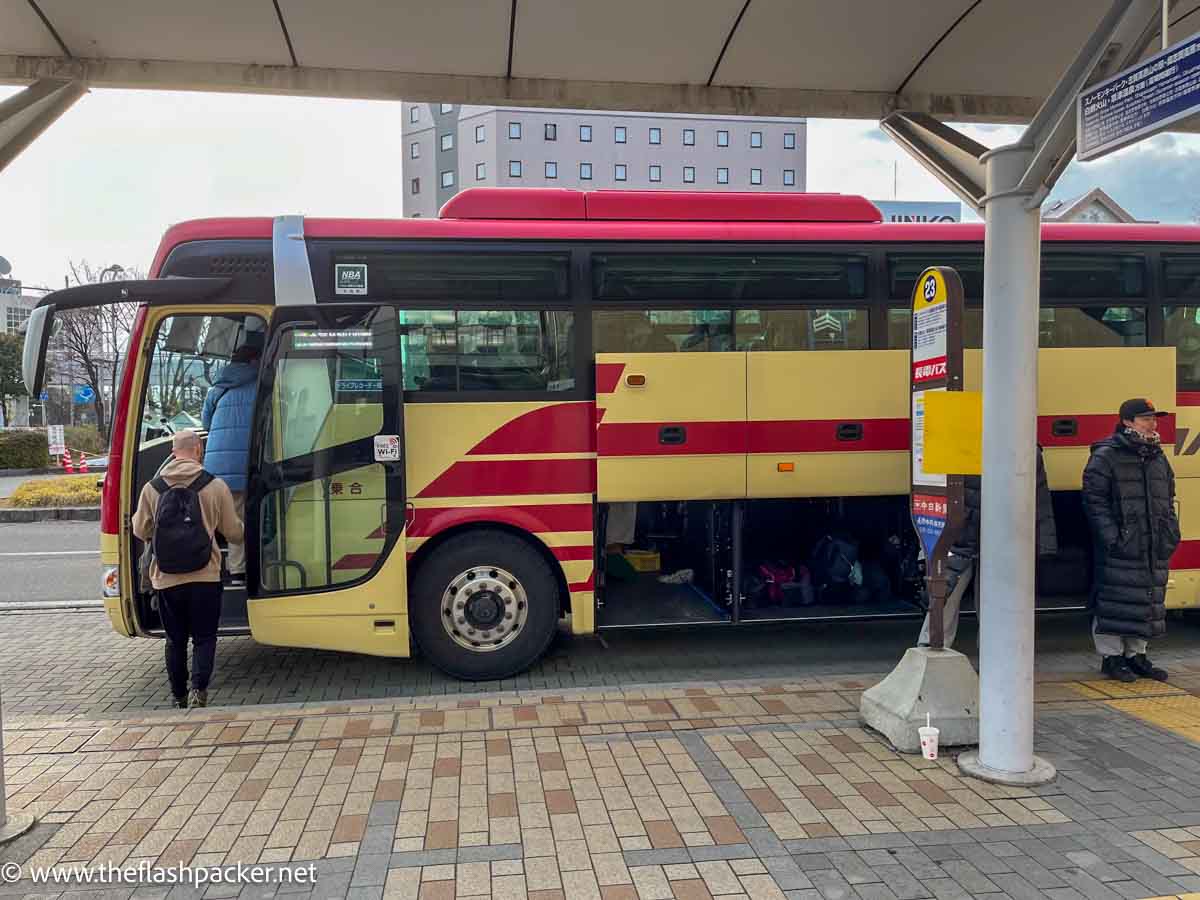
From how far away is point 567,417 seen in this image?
6.46 meters

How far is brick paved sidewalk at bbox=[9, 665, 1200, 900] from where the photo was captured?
3521 mm

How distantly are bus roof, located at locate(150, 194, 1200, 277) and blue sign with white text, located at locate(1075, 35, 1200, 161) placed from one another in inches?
115

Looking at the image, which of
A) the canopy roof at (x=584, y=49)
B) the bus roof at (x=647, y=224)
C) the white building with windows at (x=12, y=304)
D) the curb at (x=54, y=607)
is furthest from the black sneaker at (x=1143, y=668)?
the white building with windows at (x=12, y=304)

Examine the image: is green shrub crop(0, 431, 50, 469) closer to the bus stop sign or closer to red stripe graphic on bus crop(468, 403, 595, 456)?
red stripe graphic on bus crop(468, 403, 595, 456)

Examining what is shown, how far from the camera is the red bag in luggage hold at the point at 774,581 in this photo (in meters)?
7.19

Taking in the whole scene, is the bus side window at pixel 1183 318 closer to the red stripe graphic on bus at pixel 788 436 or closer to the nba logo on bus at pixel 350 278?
the red stripe graphic on bus at pixel 788 436

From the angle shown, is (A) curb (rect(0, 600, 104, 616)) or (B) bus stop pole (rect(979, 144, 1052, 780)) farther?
(A) curb (rect(0, 600, 104, 616))

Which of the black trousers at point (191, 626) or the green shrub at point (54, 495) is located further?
the green shrub at point (54, 495)

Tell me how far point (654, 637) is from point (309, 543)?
10.2 feet

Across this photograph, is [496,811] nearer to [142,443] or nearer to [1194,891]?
[1194,891]

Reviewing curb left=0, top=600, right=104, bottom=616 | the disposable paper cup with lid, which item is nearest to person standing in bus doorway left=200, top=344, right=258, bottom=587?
curb left=0, top=600, right=104, bottom=616

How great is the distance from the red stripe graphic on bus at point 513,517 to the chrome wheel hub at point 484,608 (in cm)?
37

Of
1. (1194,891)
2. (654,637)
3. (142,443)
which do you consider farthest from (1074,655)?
(142,443)

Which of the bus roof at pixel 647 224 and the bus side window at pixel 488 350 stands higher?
the bus roof at pixel 647 224
